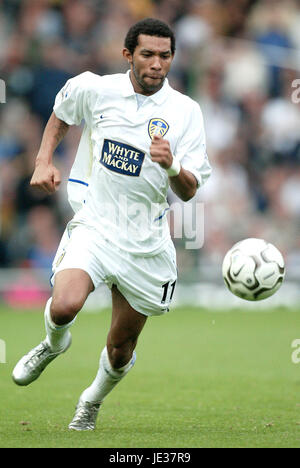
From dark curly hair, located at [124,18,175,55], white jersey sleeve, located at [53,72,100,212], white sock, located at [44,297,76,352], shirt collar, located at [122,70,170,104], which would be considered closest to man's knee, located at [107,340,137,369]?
white sock, located at [44,297,76,352]

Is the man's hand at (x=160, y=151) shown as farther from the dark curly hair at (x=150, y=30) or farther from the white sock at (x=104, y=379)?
the white sock at (x=104, y=379)

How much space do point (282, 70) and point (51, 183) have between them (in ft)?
35.4

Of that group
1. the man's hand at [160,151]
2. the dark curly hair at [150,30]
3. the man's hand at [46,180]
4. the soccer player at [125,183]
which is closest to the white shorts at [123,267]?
the soccer player at [125,183]

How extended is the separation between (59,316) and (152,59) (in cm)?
184

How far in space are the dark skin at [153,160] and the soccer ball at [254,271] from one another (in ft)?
2.27

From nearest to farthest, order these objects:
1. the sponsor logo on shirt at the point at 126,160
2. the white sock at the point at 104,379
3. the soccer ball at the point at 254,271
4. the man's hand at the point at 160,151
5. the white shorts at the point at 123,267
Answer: the man's hand at the point at 160,151
the white shorts at the point at 123,267
the sponsor logo on shirt at the point at 126,160
the soccer ball at the point at 254,271
the white sock at the point at 104,379

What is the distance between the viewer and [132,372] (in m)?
9.91

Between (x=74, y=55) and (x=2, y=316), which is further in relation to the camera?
(x=74, y=55)

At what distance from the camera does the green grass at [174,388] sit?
6148mm

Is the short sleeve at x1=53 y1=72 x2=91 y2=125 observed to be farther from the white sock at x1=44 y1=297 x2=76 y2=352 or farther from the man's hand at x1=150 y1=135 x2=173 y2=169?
the white sock at x1=44 y1=297 x2=76 y2=352

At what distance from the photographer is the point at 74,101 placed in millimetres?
6637

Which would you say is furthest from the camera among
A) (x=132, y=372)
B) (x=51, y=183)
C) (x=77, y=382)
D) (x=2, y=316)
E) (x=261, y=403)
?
(x=2, y=316)

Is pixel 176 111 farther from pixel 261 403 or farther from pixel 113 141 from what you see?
pixel 261 403

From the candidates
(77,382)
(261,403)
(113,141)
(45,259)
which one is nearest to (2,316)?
(45,259)
